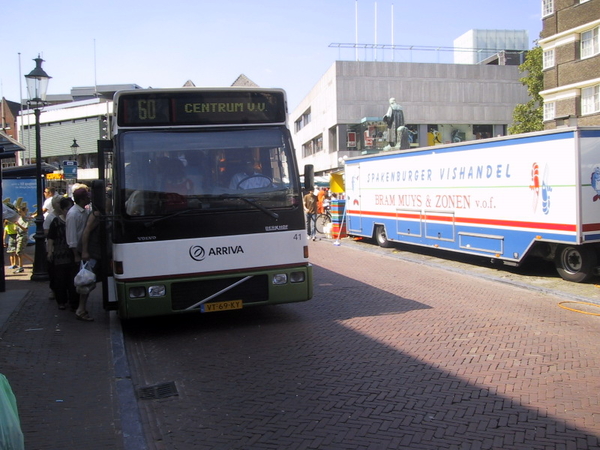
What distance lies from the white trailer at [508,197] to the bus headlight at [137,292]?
7615 millimetres

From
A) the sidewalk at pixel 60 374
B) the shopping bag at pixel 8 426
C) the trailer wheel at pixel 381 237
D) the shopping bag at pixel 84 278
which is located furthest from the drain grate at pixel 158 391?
the trailer wheel at pixel 381 237

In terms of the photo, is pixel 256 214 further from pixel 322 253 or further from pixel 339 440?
pixel 322 253

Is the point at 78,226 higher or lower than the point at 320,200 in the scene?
lower

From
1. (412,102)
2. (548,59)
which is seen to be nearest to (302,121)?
(412,102)

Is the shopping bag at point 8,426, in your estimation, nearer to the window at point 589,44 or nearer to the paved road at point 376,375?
the paved road at point 376,375

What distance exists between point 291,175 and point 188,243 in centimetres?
156

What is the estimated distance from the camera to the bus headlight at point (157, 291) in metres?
7.13

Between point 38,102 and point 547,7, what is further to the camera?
point 547,7

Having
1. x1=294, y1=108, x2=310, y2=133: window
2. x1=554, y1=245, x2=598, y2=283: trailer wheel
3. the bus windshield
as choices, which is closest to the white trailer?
x1=554, y1=245, x2=598, y2=283: trailer wheel

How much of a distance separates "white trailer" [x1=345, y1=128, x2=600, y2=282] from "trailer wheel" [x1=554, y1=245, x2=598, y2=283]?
19 millimetres

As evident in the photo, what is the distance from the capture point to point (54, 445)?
4.22m

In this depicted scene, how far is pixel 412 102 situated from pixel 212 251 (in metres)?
45.8

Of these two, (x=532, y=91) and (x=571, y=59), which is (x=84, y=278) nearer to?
(x=571, y=59)

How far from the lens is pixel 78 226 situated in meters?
8.37
